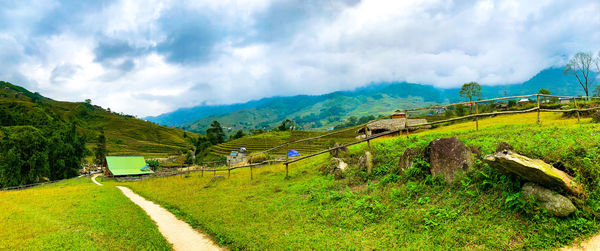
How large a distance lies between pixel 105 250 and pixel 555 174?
10.8 meters

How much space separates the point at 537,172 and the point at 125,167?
5411 centimetres

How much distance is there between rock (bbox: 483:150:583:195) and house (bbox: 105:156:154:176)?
5053cm

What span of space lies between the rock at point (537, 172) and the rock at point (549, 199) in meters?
0.16

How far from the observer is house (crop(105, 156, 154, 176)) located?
141ft

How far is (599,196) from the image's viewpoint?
16.4 feet

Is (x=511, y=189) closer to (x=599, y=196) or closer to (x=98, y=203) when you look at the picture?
(x=599, y=196)

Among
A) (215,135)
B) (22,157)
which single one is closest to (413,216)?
(22,157)

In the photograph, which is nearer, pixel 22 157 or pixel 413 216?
pixel 413 216

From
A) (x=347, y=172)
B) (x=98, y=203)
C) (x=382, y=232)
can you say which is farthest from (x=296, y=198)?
(x=98, y=203)

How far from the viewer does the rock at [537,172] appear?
4.98m

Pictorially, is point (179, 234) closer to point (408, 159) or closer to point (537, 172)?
point (408, 159)

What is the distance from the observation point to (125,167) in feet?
148

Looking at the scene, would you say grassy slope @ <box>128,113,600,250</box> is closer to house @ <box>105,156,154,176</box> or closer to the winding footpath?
the winding footpath

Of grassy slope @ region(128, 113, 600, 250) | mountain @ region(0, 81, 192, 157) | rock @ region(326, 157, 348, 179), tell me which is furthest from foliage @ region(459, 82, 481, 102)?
mountain @ region(0, 81, 192, 157)
